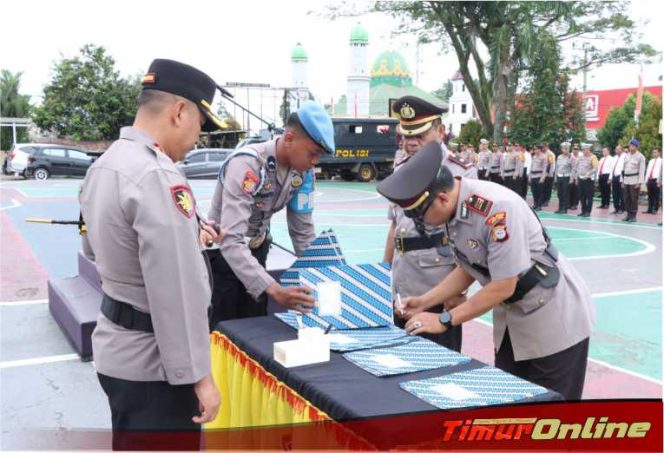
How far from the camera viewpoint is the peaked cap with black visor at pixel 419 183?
2.19 m

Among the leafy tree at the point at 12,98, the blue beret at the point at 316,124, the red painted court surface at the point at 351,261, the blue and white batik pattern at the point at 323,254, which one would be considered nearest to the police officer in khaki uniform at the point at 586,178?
the red painted court surface at the point at 351,261

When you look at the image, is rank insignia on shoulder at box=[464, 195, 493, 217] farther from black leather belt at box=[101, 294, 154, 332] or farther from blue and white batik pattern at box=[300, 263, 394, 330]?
black leather belt at box=[101, 294, 154, 332]

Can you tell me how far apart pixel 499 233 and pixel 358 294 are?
802mm

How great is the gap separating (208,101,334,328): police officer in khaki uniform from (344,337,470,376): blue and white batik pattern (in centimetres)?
49

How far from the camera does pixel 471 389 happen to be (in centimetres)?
204

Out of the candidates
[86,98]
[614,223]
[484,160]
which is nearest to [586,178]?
[614,223]

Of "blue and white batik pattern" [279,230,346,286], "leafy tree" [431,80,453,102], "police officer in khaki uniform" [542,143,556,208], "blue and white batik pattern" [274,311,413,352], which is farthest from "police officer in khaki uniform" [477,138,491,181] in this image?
"leafy tree" [431,80,453,102]

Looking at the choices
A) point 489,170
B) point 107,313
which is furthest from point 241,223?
point 489,170

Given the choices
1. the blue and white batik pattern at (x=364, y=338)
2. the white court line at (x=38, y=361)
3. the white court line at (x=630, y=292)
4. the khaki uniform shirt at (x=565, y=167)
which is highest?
the khaki uniform shirt at (x=565, y=167)

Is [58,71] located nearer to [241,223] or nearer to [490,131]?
[490,131]

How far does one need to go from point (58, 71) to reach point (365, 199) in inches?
859

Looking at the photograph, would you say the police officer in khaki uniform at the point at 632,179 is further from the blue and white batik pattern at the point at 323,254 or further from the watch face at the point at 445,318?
the watch face at the point at 445,318

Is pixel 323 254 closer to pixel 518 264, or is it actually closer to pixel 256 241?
pixel 256 241

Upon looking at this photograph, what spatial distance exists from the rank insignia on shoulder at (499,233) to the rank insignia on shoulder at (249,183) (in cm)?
122
